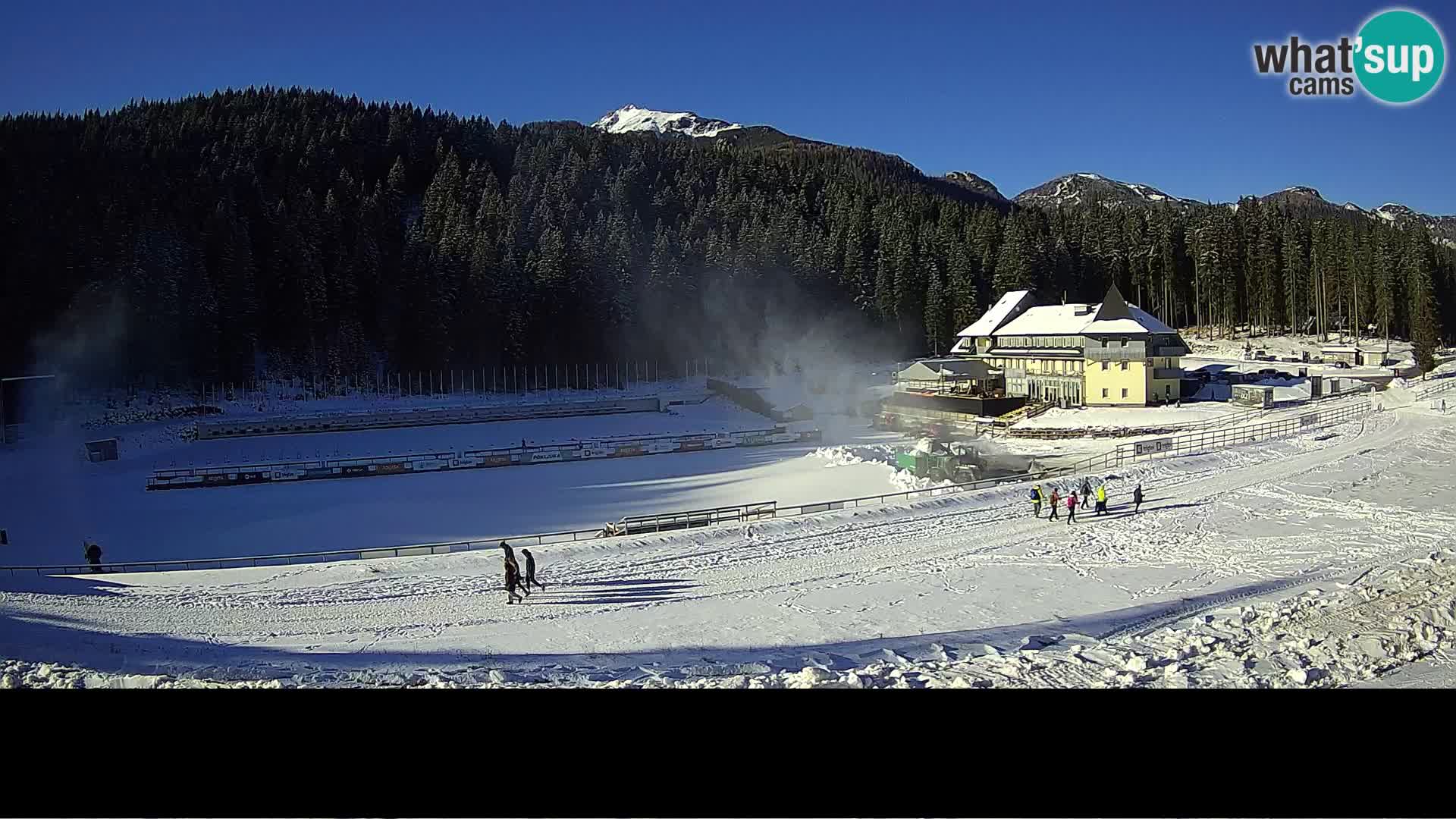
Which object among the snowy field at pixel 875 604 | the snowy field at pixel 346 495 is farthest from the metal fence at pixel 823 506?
the snowy field at pixel 346 495

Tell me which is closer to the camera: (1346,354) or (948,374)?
(1346,354)

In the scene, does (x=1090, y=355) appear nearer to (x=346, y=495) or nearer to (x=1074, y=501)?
(x=1074, y=501)

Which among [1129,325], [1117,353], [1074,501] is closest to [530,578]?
[1074,501]

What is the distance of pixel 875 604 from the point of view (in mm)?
6609

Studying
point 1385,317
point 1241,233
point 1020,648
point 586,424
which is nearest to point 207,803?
point 1020,648

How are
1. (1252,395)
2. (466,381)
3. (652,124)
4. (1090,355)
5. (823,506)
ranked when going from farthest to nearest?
(652,124) < (466,381) < (1090,355) < (1252,395) < (823,506)

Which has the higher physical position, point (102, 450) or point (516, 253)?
point (516, 253)

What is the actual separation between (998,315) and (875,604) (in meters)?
22.3

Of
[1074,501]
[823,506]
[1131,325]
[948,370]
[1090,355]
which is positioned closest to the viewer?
[1074,501]

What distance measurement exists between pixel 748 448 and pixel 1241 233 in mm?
14765

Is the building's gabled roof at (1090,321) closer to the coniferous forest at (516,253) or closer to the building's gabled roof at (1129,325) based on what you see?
the building's gabled roof at (1129,325)

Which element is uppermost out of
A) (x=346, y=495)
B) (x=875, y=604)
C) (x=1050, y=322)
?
(x=1050, y=322)

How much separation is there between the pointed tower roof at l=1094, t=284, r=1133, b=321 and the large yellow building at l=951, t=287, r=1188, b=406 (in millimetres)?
20

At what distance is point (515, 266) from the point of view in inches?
1166
